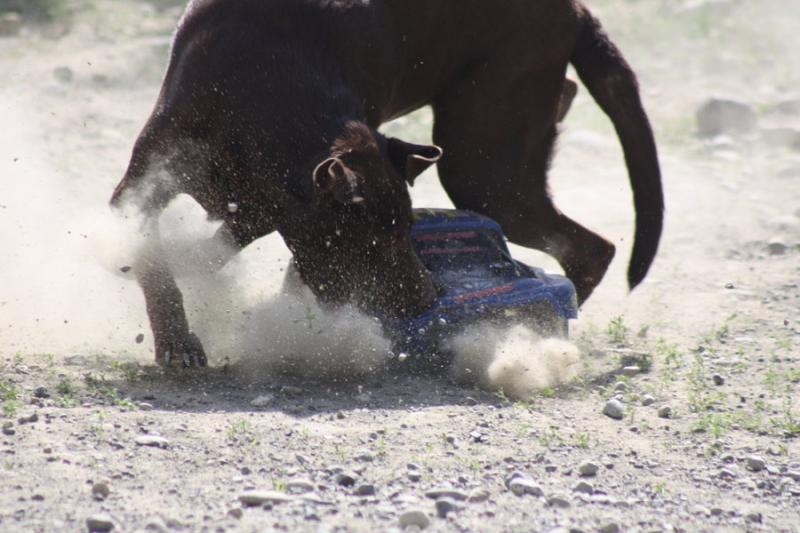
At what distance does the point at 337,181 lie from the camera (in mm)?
4387

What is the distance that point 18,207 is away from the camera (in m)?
6.60

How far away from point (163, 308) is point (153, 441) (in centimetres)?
114

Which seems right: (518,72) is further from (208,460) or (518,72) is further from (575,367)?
(208,460)

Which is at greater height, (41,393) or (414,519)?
(41,393)

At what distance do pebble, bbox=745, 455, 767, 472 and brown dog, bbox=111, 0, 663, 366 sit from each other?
1404 mm

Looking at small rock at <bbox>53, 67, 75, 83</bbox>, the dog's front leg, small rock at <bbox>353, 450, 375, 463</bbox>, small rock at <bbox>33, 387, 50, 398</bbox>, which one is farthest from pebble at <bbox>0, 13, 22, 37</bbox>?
small rock at <bbox>353, 450, 375, 463</bbox>

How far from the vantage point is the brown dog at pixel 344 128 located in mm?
4738

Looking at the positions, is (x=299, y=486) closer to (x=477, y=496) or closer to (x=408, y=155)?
(x=477, y=496)

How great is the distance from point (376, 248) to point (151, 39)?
263 inches

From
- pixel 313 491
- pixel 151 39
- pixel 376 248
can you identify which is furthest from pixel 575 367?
pixel 151 39

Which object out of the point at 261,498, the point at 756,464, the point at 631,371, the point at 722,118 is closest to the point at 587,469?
the point at 756,464

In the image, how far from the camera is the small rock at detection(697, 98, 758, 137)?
33.5 feet

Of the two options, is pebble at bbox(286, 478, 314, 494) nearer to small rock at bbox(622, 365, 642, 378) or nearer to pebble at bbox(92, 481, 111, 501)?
pebble at bbox(92, 481, 111, 501)

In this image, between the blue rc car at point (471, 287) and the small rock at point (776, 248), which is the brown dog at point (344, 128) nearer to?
the blue rc car at point (471, 287)
